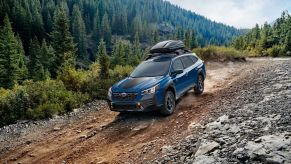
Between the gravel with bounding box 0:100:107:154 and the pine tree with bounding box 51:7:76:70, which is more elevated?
the pine tree with bounding box 51:7:76:70

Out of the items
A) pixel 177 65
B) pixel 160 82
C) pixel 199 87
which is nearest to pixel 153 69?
pixel 177 65

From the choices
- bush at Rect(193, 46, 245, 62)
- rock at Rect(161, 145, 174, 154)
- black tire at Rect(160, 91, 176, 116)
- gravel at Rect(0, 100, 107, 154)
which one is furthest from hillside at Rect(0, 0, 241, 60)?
rock at Rect(161, 145, 174, 154)

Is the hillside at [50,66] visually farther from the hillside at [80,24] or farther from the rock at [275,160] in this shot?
the rock at [275,160]

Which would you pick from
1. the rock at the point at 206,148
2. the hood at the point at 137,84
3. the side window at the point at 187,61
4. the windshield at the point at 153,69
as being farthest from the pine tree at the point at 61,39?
the rock at the point at 206,148

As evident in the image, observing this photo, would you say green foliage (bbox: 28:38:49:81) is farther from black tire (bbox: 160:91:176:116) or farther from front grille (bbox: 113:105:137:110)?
black tire (bbox: 160:91:176:116)

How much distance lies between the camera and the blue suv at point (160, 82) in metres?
10.8

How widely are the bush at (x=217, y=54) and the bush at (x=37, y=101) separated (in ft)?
50.1

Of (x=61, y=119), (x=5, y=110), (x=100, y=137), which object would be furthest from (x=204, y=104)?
(x=5, y=110)

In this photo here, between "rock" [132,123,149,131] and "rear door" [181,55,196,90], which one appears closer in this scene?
"rock" [132,123,149,131]

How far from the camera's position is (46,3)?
14100 cm

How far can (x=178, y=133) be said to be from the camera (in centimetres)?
916

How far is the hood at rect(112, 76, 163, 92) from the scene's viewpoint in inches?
432

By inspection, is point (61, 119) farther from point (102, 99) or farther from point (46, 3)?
point (46, 3)

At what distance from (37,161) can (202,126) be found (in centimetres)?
449
